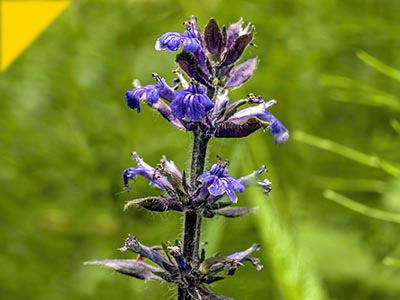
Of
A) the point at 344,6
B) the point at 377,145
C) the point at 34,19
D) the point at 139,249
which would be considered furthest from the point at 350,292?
the point at 139,249

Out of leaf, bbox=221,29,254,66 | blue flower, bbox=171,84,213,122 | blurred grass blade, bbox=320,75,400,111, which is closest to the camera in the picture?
blue flower, bbox=171,84,213,122

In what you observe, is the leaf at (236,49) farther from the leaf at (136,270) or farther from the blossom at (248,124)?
the leaf at (136,270)

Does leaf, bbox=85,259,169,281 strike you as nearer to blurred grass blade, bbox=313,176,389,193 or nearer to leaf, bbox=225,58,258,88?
leaf, bbox=225,58,258,88

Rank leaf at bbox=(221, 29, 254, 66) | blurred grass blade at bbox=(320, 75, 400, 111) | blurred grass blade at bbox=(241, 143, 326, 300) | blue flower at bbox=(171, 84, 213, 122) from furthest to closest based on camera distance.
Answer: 1. blurred grass blade at bbox=(320, 75, 400, 111)
2. blurred grass blade at bbox=(241, 143, 326, 300)
3. leaf at bbox=(221, 29, 254, 66)
4. blue flower at bbox=(171, 84, 213, 122)

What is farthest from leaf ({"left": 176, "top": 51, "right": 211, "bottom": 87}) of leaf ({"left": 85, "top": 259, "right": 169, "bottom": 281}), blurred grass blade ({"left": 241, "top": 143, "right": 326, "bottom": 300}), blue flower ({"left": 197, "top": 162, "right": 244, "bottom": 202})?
blurred grass blade ({"left": 241, "top": 143, "right": 326, "bottom": 300})

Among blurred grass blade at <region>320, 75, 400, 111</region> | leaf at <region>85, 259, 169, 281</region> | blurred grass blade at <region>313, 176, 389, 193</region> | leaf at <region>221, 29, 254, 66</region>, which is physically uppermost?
blurred grass blade at <region>320, 75, 400, 111</region>

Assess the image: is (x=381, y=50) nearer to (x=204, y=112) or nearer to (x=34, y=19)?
(x=34, y=19)

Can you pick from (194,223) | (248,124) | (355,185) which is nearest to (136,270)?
(194,223)
